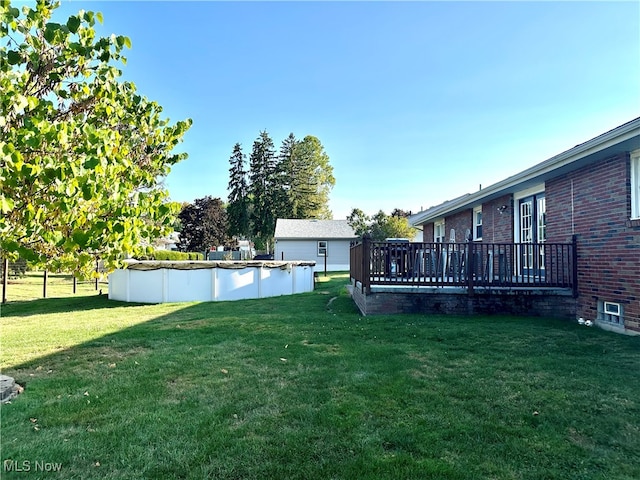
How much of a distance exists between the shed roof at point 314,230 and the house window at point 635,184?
22.9m

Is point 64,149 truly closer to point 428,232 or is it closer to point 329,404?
point 329,404

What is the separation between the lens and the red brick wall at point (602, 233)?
5992 millimetres

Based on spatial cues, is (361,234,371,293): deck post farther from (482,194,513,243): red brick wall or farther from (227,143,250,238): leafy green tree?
(227,143,250,238): leafy green tree

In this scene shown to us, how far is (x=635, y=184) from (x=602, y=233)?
3.25 ft

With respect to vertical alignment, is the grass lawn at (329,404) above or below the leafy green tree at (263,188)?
below

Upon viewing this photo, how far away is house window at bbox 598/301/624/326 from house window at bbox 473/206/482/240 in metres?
5.61

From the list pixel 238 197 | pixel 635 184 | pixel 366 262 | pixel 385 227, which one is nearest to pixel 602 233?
pixel 635 184

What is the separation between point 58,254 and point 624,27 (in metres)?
9.61

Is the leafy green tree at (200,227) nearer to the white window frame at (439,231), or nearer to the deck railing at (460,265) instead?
the white window frame at (439,231)

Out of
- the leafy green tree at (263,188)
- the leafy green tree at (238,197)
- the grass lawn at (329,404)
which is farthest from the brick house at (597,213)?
the leafy green tree at (238,197)

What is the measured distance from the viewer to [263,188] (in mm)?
44344

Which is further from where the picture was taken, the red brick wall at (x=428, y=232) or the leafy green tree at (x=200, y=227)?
the leafy green tree at (x=200, y=227)

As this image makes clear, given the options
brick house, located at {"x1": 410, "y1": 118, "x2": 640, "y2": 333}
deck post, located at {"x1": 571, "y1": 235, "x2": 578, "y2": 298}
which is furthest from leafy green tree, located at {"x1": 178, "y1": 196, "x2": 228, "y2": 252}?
deck post, located at {"x1": 571, "y1": 235, "x2": 578, "y2": 298}

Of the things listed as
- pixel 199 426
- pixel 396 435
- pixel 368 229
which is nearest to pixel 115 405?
pixel 199 426
